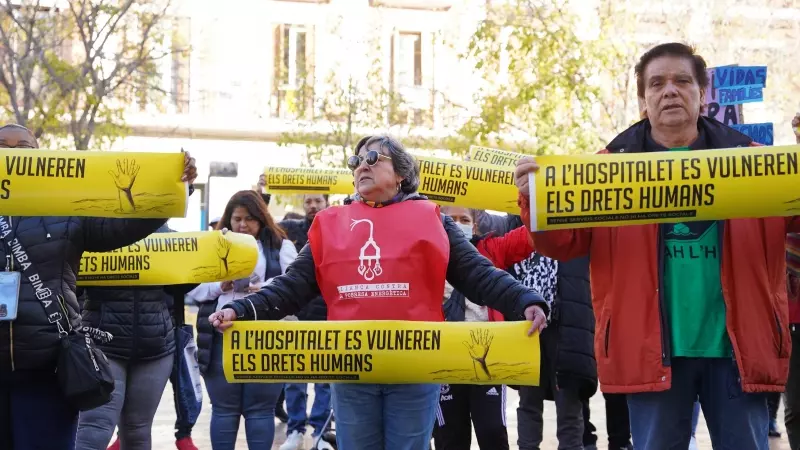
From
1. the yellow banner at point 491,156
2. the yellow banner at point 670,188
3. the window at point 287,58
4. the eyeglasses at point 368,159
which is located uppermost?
the window at point 287,58

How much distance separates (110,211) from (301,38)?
1134 inches

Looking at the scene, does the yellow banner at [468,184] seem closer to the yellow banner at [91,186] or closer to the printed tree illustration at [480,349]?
the printed tree illustration at [480,349]

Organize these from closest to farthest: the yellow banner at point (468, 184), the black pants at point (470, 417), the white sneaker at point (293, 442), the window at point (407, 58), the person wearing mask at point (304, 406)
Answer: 1. the black pants at point (470, 417)
2. the yellow banner at point (468, 184)
3. the white sneaker at point (293, 442)
4. the person wearing mask at point (304, 406)
5. the window at point (407, 58)

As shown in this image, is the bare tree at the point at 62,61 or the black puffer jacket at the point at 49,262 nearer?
the black puffer jacket at the point at 49,262

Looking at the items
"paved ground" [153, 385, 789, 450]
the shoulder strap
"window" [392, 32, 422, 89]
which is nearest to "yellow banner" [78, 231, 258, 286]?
the shoulder strap

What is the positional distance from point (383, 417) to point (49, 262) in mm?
1608

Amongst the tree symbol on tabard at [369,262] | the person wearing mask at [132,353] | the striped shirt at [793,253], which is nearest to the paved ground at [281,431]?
the person wearing mask at [132,353]

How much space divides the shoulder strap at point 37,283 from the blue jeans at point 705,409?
246 cm

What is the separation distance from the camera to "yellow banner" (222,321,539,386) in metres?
5.30

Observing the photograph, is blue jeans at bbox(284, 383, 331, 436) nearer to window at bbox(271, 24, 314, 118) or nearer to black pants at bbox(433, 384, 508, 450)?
black pants at bbox(433, 384, 508, 450)

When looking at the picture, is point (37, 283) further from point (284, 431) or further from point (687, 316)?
point (284, 431)

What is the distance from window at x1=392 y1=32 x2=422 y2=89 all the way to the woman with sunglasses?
89.5 feet

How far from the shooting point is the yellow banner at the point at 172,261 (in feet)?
24.1

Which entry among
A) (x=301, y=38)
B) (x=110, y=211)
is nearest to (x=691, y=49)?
(x=110, y=211)
